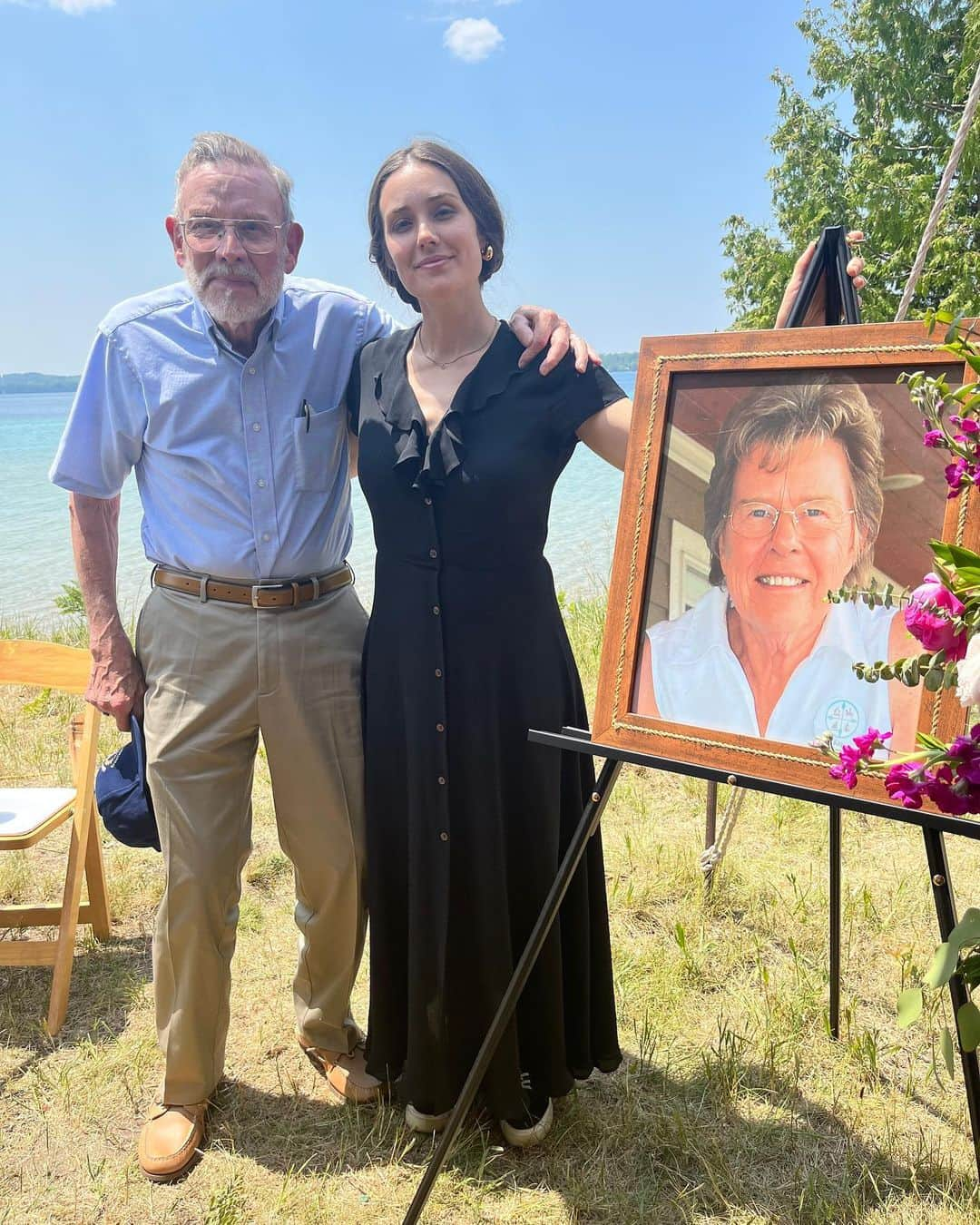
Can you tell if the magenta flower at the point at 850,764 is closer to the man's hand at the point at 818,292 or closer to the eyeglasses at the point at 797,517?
the eyeglasses at the point at 797,517

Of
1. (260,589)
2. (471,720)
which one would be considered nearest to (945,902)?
(471,720)

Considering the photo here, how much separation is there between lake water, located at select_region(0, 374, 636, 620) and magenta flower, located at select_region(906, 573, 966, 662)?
3.57 m

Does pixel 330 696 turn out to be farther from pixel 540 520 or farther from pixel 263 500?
pixel 540 520

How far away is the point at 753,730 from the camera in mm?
1534

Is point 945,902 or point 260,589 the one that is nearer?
point 945,902

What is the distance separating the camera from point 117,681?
2412 millimetres

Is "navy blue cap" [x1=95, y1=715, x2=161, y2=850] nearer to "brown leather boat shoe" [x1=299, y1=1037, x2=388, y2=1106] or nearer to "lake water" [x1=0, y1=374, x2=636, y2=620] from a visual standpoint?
"brown leather boat shoe" [x1=299, y1=1037, x2=388, y2=1106]

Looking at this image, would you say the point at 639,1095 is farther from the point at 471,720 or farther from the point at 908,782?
the point at 908,782

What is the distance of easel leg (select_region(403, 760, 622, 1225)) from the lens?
1.73m

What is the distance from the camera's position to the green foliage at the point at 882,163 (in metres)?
14.7

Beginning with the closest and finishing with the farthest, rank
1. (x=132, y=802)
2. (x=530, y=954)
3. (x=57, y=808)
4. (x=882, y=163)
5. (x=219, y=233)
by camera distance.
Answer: (x=530, y=954) → (x=219, y=233) → (x=132, y=802) → (x=57, y=808) → (x=882, y=163)

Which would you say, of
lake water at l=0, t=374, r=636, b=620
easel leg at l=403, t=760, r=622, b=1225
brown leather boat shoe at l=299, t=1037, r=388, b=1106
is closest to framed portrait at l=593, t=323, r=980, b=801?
easel leg at l=403, t=760, r=622, b=1225

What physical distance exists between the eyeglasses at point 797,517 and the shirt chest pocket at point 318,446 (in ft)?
3.69

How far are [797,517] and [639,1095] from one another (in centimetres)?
175
